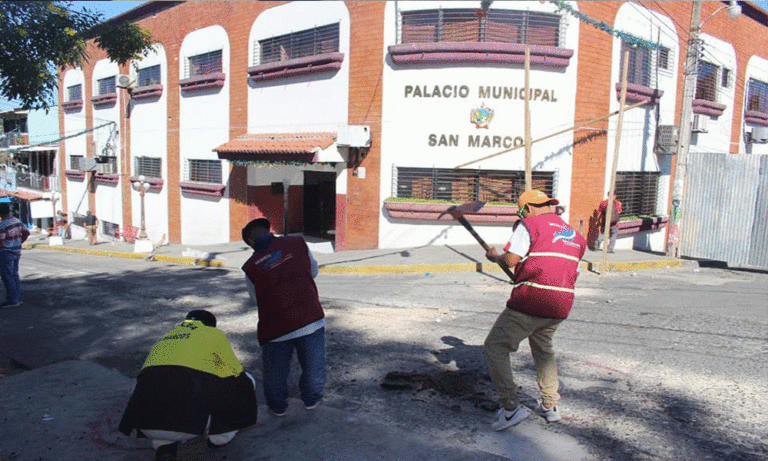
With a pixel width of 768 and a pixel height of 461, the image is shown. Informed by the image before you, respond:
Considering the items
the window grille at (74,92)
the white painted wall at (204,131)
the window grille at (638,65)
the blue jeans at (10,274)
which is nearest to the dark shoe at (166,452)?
the blue jeans at (10,274)

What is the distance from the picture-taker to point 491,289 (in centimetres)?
926

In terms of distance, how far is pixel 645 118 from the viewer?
1417 cm

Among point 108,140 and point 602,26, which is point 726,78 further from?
point 108,140

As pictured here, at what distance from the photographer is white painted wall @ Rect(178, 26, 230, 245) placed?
17094 mm

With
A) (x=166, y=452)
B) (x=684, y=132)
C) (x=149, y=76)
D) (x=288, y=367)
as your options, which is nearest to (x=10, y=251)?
(x=288, y=367)

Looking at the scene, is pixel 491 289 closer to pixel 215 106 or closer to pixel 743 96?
pixel 215 106

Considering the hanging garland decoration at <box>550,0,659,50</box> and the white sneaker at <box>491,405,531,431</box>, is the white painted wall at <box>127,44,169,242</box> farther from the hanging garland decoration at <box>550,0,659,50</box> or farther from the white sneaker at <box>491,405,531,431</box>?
the white sneaker at <box>491,405,531,431</box>

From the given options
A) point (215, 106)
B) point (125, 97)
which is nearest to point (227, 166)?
point (215, 106)

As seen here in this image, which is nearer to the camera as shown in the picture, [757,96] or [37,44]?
[37,44]

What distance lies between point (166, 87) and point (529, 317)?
1868 cm

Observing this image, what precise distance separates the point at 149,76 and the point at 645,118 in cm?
1647

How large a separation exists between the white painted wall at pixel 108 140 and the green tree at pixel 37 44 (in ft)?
58.7

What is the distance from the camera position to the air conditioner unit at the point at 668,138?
13.7 meters

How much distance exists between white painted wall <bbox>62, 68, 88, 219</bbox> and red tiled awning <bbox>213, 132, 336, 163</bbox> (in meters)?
13.1
